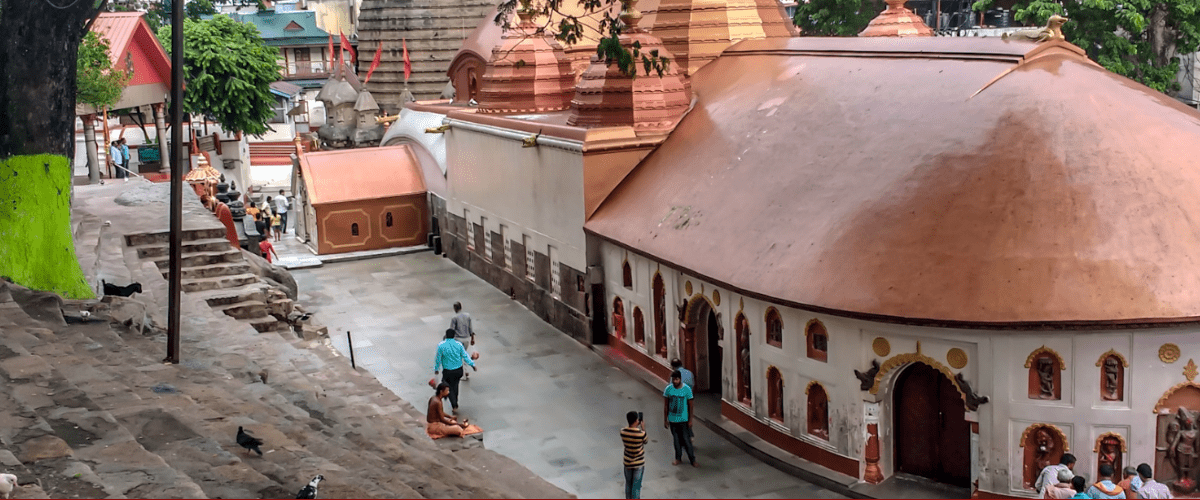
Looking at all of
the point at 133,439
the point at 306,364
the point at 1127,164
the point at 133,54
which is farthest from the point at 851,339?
the point at 133,54

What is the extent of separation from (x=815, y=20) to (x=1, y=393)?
3490 cm

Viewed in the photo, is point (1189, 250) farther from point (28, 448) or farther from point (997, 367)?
point (28, 448)

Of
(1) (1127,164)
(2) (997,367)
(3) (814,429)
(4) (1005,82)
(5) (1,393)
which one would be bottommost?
(3) (814,429)

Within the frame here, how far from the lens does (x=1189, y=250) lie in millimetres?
15062

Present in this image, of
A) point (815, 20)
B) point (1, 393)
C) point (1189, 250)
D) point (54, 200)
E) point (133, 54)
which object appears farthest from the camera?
point (815, 20)

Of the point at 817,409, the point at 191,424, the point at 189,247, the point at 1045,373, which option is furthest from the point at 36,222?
the point at 1045,373

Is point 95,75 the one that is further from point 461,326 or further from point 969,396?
point 969,396

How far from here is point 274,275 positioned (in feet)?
87.6

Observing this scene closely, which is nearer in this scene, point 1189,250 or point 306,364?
point 1189,250

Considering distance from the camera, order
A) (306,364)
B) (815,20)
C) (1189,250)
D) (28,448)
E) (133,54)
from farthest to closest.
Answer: (815,20)
(133,54)
(306,364)
(1189,250)
(28,448)

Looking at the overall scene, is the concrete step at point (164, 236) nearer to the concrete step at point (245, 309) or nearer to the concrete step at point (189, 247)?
the concrete step at point (189, 247)

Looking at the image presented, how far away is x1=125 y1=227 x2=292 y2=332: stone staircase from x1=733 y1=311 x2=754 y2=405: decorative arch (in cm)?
800

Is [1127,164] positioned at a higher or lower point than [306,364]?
higher

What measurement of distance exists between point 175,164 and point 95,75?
18.8 meters
